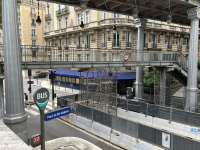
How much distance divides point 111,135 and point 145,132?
2.32m

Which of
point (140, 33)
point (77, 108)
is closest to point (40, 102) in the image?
point (77, 108)

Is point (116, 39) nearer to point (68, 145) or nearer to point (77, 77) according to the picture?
point (77, 77)

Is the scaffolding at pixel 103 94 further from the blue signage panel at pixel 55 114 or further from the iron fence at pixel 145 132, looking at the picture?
the blue signage panel at pixel 55 114

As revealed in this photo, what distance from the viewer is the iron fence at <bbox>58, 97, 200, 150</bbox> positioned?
22.9ft

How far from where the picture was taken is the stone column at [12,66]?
681 centimetres

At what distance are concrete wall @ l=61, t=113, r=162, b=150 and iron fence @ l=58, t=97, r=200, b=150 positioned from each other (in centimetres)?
20

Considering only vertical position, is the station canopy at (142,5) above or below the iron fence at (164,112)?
above

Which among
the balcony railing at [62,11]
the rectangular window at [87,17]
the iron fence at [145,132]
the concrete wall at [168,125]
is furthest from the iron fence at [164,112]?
the balcony railing at [62,11]

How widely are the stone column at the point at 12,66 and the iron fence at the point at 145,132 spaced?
16.0ft

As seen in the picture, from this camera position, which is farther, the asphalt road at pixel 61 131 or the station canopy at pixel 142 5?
the station canopy at pixel 142 5

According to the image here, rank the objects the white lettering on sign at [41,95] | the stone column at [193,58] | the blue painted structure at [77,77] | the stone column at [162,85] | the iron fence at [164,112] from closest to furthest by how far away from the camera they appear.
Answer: the white lettering on sign at [41,95], the iron fence at [164,112], the stone column at [193,58], the stone column at [162,85], the blue painted structure at [77,77]

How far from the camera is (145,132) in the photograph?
818cm

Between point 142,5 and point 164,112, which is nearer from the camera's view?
point 164,112

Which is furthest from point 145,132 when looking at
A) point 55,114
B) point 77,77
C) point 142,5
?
point 77,77
